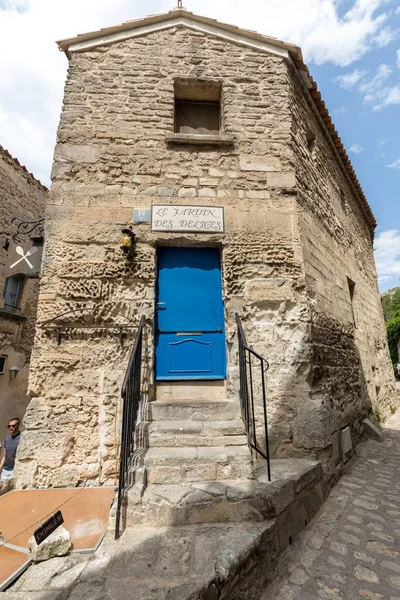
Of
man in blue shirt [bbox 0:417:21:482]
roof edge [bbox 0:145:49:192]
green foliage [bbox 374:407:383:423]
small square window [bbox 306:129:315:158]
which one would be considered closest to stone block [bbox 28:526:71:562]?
man in blue shirt [bbox 0:417:21:482]

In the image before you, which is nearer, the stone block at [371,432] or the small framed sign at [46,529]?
the small framed sign at [46,529]

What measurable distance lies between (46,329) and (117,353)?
0.84m

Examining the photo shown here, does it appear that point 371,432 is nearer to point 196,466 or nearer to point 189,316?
point 189,316

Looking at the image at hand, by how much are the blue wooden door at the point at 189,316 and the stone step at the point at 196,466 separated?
1017mm

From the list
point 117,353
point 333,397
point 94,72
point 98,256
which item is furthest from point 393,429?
point 94,72

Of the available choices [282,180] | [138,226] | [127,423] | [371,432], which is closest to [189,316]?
[138,226]

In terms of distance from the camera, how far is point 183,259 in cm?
388

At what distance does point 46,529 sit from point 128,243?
270 centimetres

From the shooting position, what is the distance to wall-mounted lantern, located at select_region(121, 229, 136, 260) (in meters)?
3.60

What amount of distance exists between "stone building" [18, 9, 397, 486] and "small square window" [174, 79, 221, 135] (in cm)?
2

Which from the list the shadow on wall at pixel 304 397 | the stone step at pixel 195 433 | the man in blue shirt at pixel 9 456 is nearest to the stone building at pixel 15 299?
the man in blue shirt at pixel 9 456

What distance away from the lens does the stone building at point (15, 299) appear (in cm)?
729

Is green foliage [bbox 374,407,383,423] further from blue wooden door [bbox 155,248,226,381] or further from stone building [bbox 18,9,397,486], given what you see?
blue wooden door [bbox 155,248,226,381]

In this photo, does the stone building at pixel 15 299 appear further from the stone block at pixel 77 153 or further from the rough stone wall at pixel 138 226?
the rough stone wall at pixel 138 226
